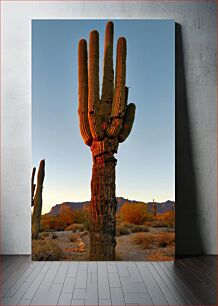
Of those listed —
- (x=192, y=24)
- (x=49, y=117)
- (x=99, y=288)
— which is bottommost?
(x=99, y=288)

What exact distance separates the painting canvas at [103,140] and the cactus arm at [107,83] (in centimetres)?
1

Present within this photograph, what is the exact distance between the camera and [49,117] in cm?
566

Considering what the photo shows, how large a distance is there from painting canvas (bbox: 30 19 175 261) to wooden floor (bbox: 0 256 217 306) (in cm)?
31

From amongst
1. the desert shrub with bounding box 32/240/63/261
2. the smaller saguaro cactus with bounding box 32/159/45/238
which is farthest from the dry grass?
the smaller saguaro cactus with bounding box 32/159/45/238

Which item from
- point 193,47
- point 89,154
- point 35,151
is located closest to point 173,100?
point 193,47

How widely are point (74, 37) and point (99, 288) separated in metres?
2.81

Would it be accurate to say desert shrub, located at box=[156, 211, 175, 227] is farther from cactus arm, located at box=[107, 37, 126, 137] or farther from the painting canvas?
cactus arm, located at box=[107, 37, 126, 137]

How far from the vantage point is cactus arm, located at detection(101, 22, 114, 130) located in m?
5.54

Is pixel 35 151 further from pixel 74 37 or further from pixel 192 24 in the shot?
pixel 192 24

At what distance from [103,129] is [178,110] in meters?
0.93

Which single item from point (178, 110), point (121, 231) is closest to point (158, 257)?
point (121, 231)

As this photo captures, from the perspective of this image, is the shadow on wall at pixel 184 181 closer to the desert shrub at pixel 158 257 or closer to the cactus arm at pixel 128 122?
the desert shrub at pixel 158 257

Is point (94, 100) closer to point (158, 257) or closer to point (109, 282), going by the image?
point (158, 257)

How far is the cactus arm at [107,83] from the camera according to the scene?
5543 millimetres
